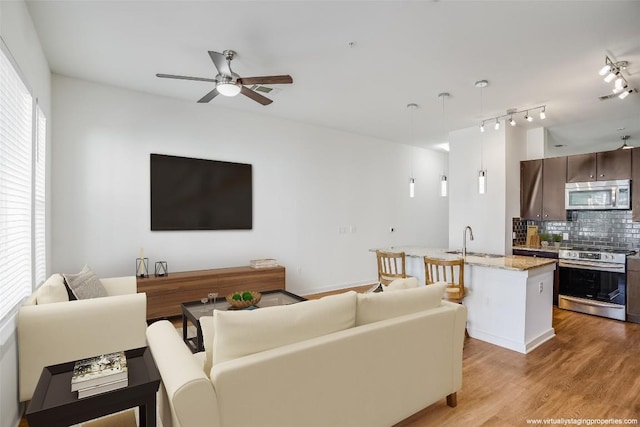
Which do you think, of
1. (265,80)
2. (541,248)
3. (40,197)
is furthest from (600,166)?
(40,197)

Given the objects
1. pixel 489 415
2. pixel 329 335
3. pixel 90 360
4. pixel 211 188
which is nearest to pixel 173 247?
pixel 211 188

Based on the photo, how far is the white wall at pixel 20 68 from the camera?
191 centimetres

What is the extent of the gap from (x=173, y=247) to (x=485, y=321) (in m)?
3.91

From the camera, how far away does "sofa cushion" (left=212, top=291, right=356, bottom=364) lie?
156cm

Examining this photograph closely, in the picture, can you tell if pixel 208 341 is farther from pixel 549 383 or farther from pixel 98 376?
pixel 549 383

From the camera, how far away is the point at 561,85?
3816 mm

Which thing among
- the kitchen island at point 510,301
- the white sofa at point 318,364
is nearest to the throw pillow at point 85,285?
the white sofa at point 318,364

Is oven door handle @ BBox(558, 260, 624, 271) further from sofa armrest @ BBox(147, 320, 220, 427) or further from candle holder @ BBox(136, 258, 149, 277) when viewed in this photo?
candle holder @ BBox(136, 258, 149, 277)

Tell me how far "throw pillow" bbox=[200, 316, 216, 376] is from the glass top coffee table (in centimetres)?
88

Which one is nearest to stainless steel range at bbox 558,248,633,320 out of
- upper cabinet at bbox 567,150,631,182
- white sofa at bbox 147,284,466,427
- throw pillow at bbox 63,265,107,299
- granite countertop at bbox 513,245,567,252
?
→ granite countertop at bbox 513,245,567,252

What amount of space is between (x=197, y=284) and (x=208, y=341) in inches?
100

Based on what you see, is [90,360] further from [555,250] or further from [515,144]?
[515,144]

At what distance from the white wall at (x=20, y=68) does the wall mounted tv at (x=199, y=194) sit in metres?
1.65

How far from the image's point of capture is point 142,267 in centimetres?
400
